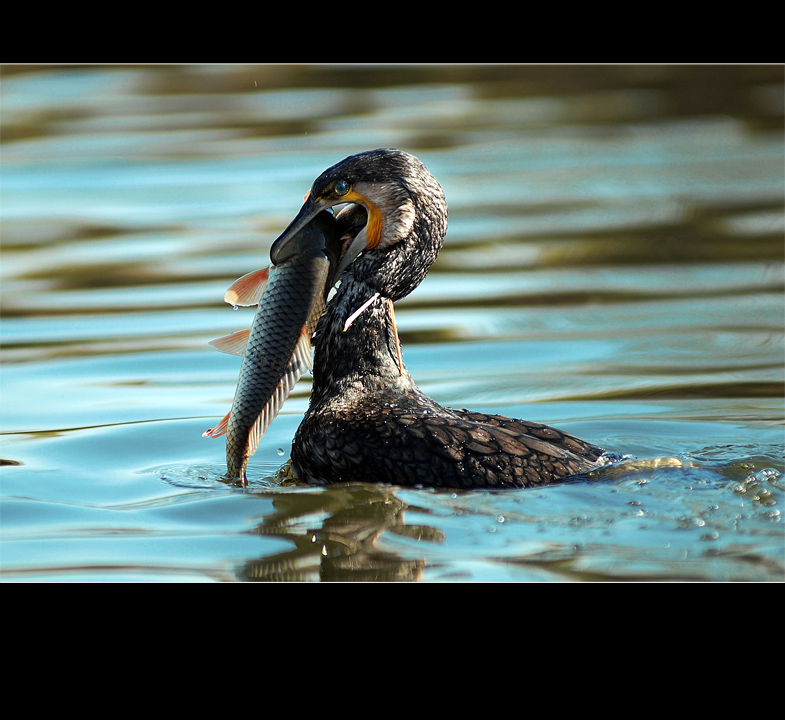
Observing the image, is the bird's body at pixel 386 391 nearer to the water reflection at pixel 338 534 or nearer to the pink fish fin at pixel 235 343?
the water reflection at pixel 338 534

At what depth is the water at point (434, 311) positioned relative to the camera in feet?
15.5

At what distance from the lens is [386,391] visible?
537cm

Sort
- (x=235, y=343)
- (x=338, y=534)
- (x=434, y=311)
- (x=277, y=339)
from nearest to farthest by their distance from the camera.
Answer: (x=338, y=534)
(x=277, y=339)
(x=235, y=343)
(x=434, y=311)

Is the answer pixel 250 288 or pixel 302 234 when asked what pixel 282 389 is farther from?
pixel 302 234

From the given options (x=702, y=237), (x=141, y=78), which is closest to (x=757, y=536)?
(x=702, y=237)

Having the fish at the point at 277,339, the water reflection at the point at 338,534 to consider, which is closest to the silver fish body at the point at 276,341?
the fish at the point at 277,339

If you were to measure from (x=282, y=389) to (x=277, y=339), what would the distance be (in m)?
0.22

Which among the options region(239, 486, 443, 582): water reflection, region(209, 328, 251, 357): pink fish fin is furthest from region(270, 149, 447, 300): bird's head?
region(239, 486, 443, 582): water reflection

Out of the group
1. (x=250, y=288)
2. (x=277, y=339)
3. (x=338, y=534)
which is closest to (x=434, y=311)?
(x=250, y=288)

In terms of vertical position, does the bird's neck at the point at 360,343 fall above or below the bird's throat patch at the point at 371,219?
below

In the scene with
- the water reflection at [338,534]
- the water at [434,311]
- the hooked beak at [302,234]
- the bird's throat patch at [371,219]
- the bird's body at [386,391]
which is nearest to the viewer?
the water reflection at [338,534]

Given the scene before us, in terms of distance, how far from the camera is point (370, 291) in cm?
543

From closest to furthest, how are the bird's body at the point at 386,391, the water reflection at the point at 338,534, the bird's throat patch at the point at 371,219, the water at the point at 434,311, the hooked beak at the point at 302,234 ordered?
1. the water reflection at the point at 338,534
2. the water at the point at 434,311
3. the bird's body at the point at 386,391
4. the hooked beak at the point at 302,234
5. the bird's throat patch at the point at 371,219

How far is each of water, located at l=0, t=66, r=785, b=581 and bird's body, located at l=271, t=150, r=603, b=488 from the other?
12cm
